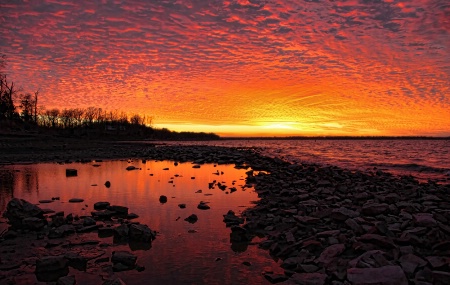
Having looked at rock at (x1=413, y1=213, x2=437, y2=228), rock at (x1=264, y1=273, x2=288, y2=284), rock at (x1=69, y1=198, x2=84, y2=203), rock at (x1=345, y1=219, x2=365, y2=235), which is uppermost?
rock at (x1=413, y1=213, x2=437, y2=228)

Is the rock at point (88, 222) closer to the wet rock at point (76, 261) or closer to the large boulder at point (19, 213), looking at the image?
the large boulder at point (19, 213)

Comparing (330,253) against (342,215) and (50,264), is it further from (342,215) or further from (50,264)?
(50,264)

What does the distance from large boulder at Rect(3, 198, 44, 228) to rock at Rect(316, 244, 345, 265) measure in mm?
9059

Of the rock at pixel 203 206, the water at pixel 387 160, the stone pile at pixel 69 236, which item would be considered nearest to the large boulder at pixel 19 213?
the stone pile at pixel 69 236

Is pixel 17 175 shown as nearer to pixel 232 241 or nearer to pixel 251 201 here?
pixel 251 201

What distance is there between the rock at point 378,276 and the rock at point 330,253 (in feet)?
3.15

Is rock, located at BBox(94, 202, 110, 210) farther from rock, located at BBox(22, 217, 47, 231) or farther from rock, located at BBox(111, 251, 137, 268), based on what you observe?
rock, located at BBox(111, 251, 137, 268)

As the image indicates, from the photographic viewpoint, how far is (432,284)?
227 inches

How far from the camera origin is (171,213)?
38.8ft

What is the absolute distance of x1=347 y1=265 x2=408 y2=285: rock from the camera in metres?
5.66

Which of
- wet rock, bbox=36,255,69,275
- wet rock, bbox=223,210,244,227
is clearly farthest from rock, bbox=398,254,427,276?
wet rock, bbox=36,255,69,275

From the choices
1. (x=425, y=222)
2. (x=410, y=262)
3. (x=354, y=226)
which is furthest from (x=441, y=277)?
(x=425, y=222)

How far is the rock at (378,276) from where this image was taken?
18.6 ft

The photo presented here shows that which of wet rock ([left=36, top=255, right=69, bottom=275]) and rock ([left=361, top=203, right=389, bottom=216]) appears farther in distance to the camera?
rock ([left=361, top=203, right=389, bottom=216])
